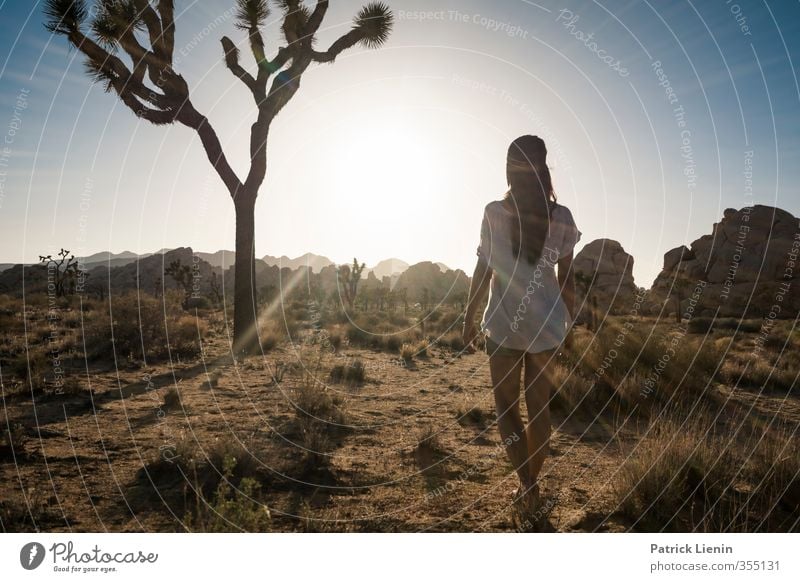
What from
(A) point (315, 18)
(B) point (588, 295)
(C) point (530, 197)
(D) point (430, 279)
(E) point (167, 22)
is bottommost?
(B) point (588, 295)

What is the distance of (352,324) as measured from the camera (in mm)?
18453

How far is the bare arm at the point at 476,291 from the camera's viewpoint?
11.1 ft

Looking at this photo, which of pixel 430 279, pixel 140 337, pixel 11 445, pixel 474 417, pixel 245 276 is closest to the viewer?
pixel 11 445

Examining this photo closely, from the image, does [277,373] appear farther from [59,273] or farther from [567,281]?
[59,273]

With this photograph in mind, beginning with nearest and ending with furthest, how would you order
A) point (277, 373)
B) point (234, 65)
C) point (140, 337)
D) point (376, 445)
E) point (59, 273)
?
1. point (376, 445)
2. point (277, 373)
3. point (140, 337)
4. point (234, 65)
5. point (59, 273)

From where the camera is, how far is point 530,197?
3193 millimetres

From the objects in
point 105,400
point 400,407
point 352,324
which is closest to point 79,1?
point 105,400

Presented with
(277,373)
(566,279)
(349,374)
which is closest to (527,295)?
(566,279)

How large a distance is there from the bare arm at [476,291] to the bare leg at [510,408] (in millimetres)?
247

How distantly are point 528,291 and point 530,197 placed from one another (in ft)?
2.02

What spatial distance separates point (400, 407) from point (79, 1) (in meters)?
10.2

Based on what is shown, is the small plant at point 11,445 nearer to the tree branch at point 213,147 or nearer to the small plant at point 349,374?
the small plant at point 349,374

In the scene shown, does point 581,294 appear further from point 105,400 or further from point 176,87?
point 105,400

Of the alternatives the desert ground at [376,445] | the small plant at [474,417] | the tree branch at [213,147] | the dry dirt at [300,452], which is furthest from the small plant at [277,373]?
the tree branch at [213,147]
